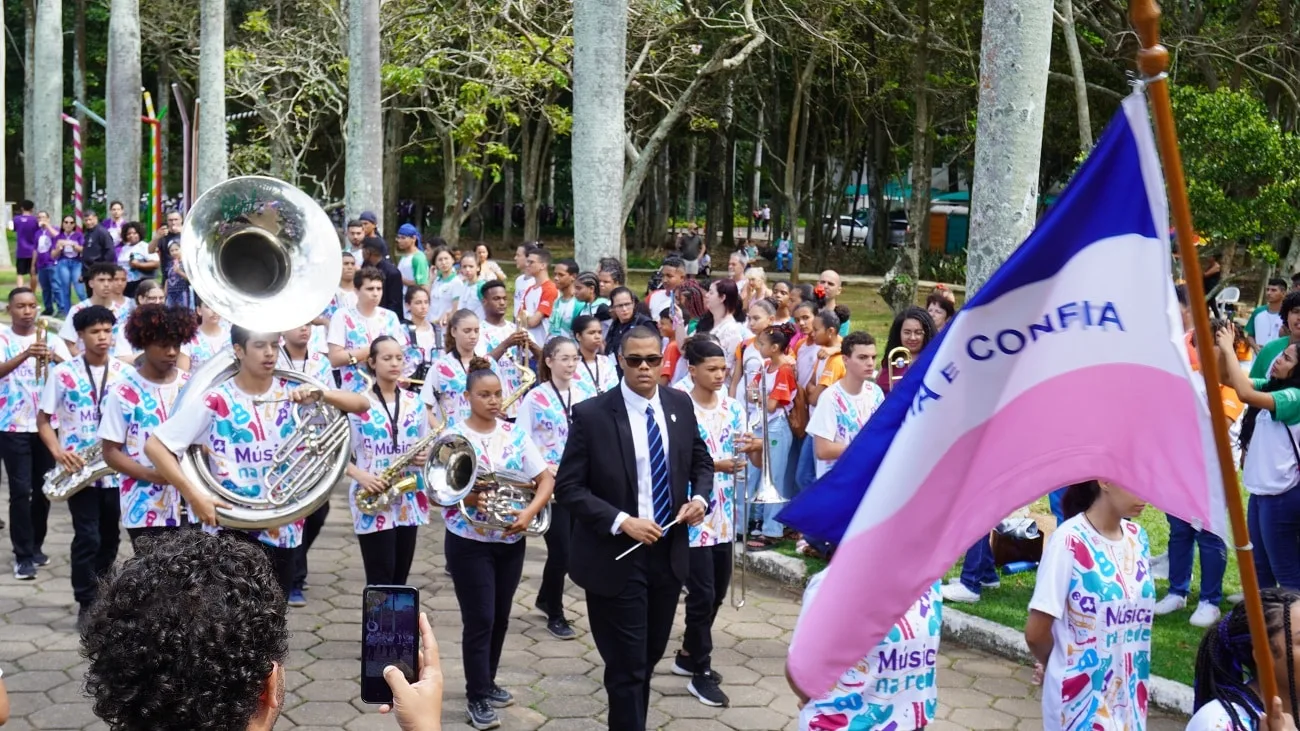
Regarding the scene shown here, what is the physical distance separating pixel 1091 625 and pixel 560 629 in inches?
163

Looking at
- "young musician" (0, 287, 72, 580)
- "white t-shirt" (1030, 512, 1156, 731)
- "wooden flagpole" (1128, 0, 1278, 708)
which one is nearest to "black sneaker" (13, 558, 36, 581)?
"young musician" (0, 287, 72, 580)

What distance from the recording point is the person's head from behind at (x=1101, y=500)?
4.83 metres

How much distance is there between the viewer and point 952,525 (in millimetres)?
3551

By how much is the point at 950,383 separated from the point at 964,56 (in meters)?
24.7

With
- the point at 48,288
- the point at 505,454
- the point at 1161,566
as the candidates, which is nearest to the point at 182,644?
the point at 505,454

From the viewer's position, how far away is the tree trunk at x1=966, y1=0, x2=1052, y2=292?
9023 millimetres

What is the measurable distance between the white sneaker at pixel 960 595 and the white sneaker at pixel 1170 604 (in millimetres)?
1067

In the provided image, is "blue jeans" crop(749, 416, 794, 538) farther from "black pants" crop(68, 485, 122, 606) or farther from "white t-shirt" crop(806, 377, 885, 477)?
"black pants" crop(68, 485, 122, 606)

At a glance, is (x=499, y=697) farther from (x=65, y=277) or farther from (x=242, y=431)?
(x=65, y=277)

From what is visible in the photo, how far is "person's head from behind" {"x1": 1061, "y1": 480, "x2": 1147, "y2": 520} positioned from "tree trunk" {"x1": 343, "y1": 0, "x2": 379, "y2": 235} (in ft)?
49.7

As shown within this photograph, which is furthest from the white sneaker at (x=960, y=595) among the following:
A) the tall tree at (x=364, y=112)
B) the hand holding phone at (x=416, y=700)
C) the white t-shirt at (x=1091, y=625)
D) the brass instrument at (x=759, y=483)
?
the tall tree at (x=364, y=112)

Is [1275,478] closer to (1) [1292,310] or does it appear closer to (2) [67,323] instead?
(1) [1292,310]

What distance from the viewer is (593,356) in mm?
9375

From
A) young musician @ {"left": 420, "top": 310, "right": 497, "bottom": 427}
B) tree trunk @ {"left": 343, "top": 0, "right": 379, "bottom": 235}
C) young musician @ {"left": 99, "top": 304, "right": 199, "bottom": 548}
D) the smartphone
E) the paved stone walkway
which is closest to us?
the smartphone
